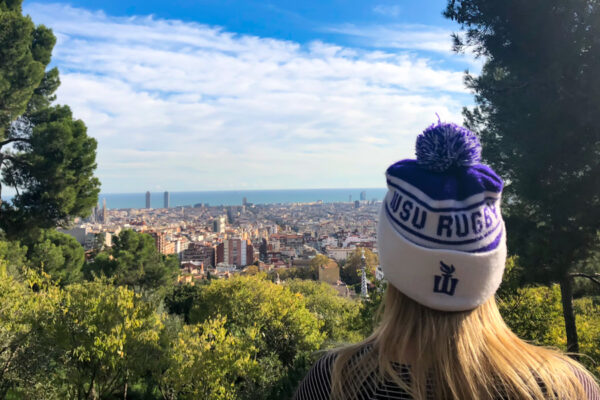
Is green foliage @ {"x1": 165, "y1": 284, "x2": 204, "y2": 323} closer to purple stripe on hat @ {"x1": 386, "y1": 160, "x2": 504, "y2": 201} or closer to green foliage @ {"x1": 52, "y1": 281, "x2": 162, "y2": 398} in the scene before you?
green foliage @ {"x1": 52, "y1": 281, "x2": 162, "y2": 398}

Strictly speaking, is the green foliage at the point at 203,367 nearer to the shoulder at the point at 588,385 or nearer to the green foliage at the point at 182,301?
the shoulder at the point at 588,385

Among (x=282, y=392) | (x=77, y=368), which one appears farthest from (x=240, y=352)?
(x=77, y=368)

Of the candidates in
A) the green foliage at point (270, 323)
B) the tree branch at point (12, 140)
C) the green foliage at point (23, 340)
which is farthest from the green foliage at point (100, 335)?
the tree branch at point (12, 140)

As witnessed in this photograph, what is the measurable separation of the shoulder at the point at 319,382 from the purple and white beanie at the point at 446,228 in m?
0.23

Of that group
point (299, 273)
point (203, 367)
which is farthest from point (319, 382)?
point (299, 273)

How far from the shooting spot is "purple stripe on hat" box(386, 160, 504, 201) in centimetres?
83

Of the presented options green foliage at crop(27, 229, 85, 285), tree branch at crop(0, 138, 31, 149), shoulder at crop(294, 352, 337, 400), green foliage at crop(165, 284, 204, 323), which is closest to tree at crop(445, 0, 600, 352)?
shoulder at crop(294, 352, 337, 400)

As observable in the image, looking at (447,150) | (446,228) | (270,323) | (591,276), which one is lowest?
(270,323)

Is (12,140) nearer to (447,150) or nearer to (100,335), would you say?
(100,335)

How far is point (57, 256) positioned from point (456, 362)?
1567 cm

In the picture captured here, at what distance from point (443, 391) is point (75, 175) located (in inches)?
429

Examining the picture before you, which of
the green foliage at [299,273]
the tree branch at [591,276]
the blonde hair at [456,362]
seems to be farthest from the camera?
the green foliage at [299,273]

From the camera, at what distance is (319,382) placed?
2.82 feet

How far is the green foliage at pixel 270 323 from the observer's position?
8.23 metres
